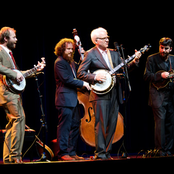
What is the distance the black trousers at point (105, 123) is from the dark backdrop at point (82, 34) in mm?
2463

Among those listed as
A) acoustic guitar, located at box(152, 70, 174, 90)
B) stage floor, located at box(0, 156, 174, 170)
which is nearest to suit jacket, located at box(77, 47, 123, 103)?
acoustic guitar, located at box(152, 70, 174, 90)

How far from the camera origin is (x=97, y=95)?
452cm

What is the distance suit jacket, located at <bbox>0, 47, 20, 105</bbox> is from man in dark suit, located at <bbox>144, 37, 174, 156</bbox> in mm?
2487

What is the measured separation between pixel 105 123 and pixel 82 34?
3355 millimetres

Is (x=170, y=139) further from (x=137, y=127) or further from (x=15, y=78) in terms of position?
(x=15, y=78)

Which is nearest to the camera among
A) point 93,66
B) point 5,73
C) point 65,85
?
point 5,73

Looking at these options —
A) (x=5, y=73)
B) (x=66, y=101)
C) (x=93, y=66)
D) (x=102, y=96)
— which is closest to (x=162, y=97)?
(x=102, y=96)

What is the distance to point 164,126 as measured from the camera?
17.3 feet

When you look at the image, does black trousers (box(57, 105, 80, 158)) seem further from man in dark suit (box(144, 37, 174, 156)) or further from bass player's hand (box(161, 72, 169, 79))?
bass player's hand (box(161, 72, 169, 79))

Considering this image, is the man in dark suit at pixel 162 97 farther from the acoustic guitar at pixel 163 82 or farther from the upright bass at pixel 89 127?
the upright bass at pixel 89 127

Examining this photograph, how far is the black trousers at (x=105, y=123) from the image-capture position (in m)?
4.38

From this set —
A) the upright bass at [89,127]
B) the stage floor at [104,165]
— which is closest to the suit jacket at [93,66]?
the upright bass at [89,127]

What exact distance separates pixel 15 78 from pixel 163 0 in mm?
4163

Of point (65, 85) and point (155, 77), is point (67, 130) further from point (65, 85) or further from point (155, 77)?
point (155, 77)
